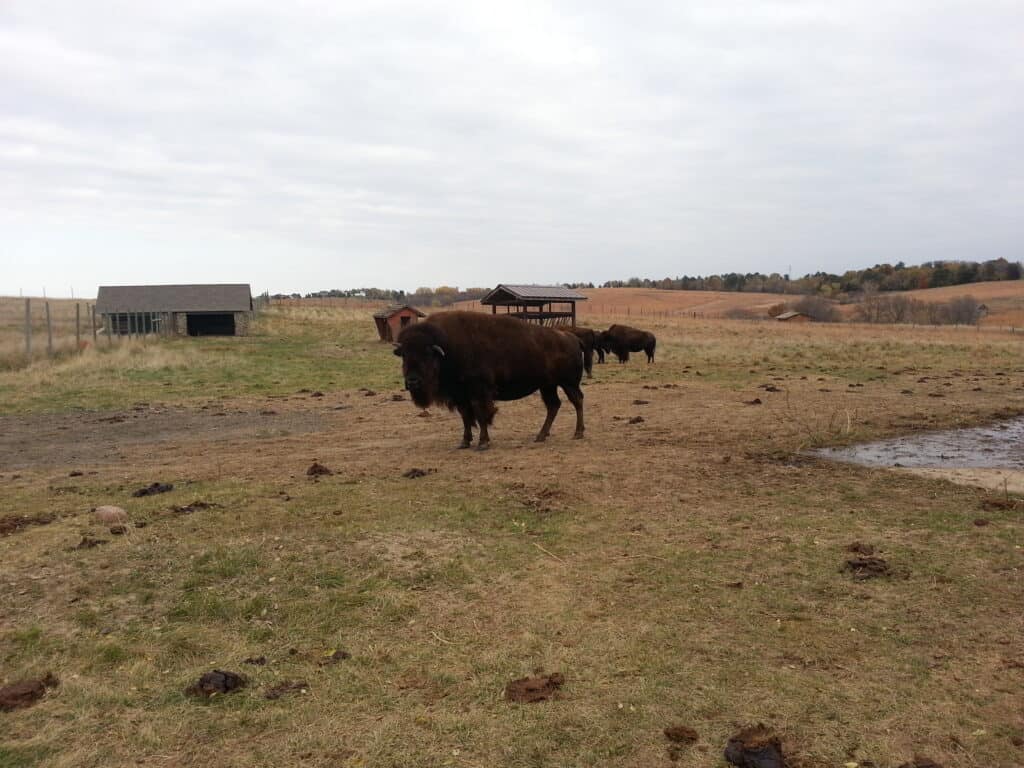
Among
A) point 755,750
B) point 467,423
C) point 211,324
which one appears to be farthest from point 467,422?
point 211,324

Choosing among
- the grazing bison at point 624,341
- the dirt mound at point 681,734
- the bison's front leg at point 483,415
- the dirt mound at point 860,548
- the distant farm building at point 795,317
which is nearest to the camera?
the dirt mound at point 681,734

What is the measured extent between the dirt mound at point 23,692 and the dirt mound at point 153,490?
4.22 m

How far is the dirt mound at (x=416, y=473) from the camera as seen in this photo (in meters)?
9.15

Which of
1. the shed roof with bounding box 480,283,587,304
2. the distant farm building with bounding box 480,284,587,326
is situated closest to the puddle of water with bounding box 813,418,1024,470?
the distant farm building with bounding box 480,284,587,326

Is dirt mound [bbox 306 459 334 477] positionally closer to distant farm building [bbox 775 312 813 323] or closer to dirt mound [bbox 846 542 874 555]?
dirt mound [bbox 846 542 874 555]

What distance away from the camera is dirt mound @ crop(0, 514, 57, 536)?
685 centimetres

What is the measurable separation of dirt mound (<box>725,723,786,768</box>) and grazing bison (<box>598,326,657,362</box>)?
88.1 ft

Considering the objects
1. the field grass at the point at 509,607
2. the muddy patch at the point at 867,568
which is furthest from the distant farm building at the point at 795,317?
the muddy patch at the point at 867,568

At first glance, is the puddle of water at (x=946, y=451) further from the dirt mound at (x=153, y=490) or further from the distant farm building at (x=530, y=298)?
the distant farm building at (x=530, y=298)

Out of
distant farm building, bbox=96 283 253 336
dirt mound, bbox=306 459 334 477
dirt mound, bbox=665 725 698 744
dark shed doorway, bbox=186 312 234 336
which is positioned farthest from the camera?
dark shed doorway, bbox=186 312 234 336

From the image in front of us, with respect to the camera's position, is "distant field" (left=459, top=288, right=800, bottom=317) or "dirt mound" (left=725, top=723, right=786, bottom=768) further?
"distant field" (left=459, top=288, right=800, bottom=317)

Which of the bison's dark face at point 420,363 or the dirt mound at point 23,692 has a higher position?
the bison's dark face at point 420,363

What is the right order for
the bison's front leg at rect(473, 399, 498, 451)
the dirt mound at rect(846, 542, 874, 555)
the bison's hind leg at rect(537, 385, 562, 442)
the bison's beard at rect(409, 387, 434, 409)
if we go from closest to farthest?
the dirt mound at rect(846, 542, 874, 555), the bison's beard at rect(409, 387, 434, 409), the bison's front leg at rect(473, 399, 498, 451), the bison's hind leg at rect(537, 385, 562, 442)

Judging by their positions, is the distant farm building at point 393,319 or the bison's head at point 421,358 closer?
the bison's head at point 421,358
